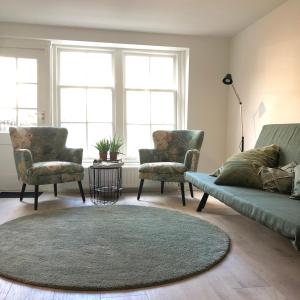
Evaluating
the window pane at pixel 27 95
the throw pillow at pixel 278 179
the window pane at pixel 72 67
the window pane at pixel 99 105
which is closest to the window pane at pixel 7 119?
the window pane at pixel 27 95

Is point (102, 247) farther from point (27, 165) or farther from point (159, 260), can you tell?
point (27, 165)

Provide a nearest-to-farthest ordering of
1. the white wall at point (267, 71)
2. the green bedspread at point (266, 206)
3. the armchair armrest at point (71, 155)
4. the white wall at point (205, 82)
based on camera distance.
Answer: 1. the green bedspread at point (266, 206)
2. the white wall at point (267, 71)
3. the armchair armrest at point (71, 155)
4. the white wall at point (205, 82)

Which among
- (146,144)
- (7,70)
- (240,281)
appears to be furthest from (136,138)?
(240,281)

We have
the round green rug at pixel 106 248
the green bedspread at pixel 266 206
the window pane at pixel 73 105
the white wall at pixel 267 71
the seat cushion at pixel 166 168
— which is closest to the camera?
the green bedspread at pixel 266 206

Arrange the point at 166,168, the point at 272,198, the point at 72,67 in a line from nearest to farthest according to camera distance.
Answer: the point at 272,198 → the point at 166,168 → the point at 72,67

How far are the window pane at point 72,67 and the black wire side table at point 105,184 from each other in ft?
4.18

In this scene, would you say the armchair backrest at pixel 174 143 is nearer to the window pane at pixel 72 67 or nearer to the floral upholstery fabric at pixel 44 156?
the floral upholstery fabric at pixel 44 156

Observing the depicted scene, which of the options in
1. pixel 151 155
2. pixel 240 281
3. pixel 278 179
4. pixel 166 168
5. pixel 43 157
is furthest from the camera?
pixel 151 155

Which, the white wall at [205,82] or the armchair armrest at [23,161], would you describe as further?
the white wall at [205,82]

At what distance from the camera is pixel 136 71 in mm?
4477

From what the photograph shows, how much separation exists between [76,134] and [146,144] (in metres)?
0.98

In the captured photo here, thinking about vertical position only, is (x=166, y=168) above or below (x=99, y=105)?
below

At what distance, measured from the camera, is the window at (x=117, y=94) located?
14.3 feet

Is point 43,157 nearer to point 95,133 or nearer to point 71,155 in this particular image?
point 71,155
